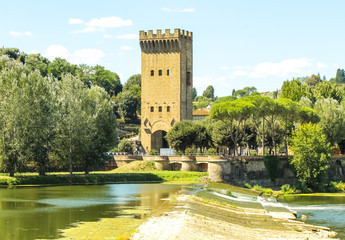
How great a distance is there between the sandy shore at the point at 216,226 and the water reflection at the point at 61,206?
4.53 meters

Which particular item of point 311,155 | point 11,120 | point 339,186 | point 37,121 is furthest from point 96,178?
point 339,186

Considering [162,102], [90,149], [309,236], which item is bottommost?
[309,236]

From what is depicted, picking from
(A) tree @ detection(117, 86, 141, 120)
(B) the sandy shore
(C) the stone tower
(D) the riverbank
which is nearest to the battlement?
(C) the stone tower

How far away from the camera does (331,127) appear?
307 ft

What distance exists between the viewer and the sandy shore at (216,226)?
30.1m

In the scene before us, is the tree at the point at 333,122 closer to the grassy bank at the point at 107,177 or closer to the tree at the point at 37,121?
the grassy bank at the point at 107,177

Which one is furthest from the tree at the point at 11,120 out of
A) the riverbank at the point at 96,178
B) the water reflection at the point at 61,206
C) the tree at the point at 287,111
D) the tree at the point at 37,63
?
the tree at the point at 37,63

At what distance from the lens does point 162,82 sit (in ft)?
339

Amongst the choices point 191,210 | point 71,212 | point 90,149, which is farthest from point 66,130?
point 191,210

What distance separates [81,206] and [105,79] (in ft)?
380

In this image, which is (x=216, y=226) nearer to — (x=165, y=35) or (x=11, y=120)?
(x=11, y=120)

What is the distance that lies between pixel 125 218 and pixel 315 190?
143ft

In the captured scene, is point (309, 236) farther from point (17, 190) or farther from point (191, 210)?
point (17, 190)

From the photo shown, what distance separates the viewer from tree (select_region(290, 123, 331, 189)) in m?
76.1
